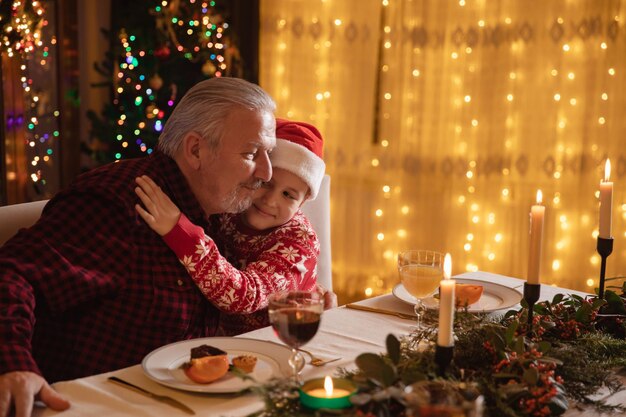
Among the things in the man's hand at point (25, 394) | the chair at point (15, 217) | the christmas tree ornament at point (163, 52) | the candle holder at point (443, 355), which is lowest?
the man's hand at point (25, 394)

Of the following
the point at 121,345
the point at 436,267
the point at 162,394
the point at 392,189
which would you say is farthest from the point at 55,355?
the point at 392,189

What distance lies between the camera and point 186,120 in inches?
76.7

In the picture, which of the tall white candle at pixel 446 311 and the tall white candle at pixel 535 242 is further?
the tall white candle at pixel 535 242

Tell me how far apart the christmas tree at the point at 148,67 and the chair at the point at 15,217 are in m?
1.99

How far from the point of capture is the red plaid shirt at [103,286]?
167 cm

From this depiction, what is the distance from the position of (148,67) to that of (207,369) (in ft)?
9.45

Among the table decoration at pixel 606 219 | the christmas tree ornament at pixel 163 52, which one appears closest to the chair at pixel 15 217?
the table decoration at pixel 606 219

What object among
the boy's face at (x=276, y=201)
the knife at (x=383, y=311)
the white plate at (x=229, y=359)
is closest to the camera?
the white plate at (x=229, y=359)

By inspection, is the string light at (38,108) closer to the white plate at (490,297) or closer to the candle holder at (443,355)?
the white plate at (490,297)

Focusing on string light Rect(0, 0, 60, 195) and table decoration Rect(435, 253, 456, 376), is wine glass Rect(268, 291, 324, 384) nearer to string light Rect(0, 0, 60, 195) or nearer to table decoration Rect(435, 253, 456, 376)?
table decoration Rect(435, 253, 456, 376)

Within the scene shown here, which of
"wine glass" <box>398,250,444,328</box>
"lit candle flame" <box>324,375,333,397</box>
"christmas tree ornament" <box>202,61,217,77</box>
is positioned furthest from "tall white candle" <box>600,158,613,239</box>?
"christmas tree ornament" <box>202,61,217,77</box>

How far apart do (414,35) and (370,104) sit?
44 cm

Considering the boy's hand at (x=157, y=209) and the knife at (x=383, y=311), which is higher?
the boy's hand at (x=157, y=209)

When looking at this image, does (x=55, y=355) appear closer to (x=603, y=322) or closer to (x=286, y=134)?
(x=286, y=134)
